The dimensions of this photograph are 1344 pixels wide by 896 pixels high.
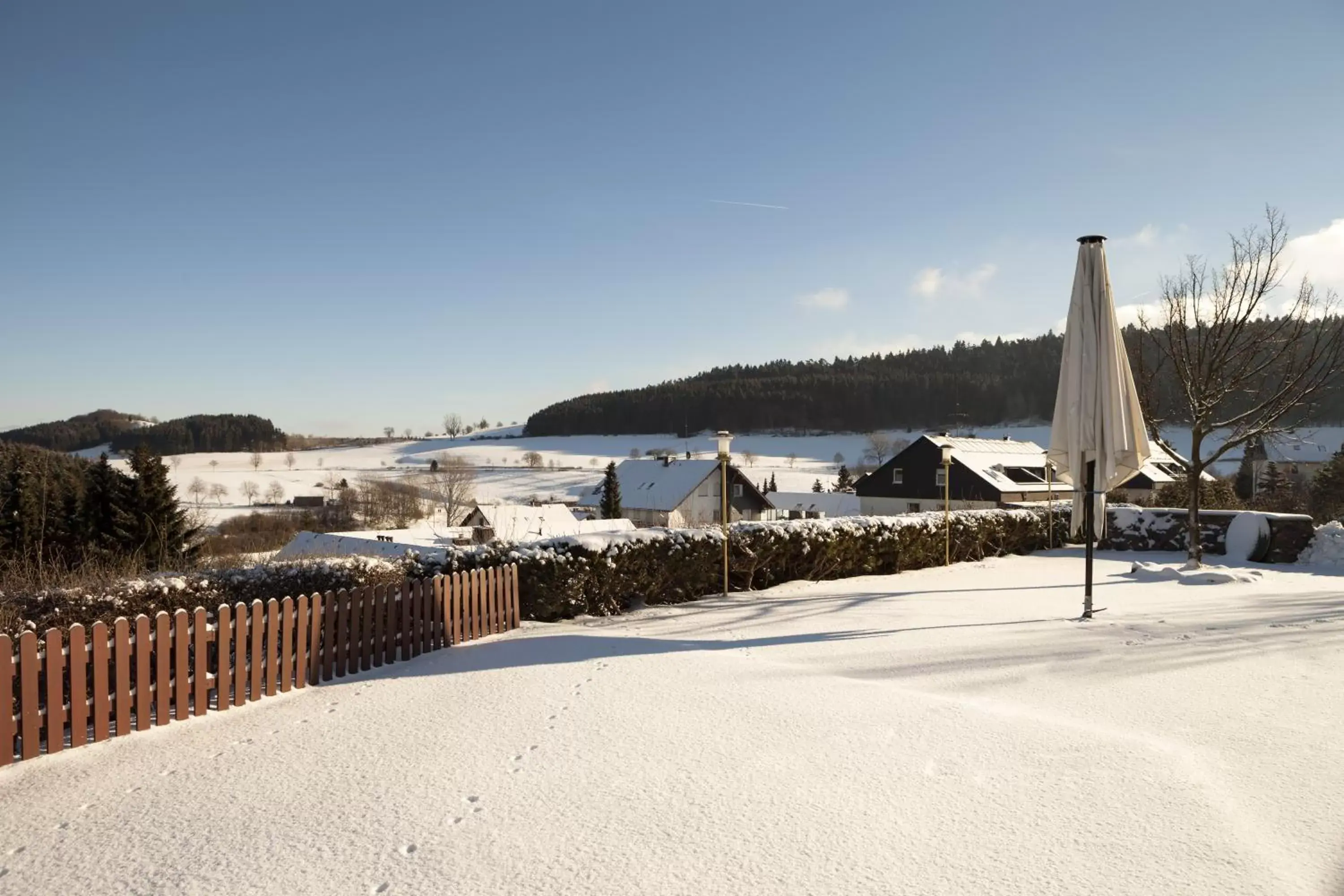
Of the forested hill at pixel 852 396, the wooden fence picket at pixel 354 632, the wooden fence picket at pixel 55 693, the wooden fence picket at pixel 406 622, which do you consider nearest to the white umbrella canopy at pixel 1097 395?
the wooden fence picket at pixel 406 622

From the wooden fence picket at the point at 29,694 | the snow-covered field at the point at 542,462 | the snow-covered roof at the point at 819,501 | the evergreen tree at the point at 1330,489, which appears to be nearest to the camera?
the wooden fence picket at the point at 29,694

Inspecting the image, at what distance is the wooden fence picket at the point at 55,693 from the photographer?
4605 mm

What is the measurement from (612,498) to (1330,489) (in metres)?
36.2

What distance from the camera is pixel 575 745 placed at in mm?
4469

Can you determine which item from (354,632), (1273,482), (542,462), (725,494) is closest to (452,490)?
(725,494)

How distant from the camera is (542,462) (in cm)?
10206

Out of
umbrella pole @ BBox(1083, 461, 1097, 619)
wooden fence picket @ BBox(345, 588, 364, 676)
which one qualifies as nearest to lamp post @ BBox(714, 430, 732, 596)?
umbrella pole @ BBox(1083, 461, 1097, 619)

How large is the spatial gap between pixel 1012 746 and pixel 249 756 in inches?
175

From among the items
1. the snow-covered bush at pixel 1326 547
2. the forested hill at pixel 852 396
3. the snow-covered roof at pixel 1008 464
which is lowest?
the snow-covered bush at pixel 1326 547

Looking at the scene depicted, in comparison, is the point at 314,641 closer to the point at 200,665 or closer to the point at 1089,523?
the point at 200,665

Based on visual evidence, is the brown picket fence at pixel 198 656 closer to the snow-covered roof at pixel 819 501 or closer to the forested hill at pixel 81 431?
the snow-covered roof at pixel 819 501

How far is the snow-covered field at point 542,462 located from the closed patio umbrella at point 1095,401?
59.6 m

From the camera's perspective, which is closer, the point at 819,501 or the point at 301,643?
the point at 301,643

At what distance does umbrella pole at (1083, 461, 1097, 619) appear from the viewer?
26.7 feet
